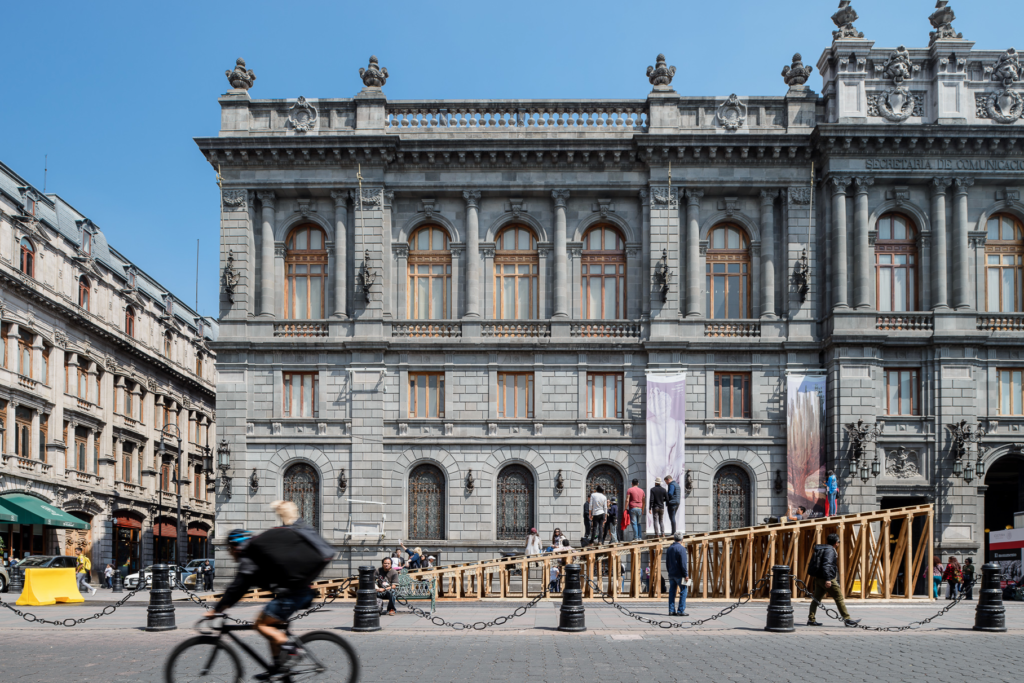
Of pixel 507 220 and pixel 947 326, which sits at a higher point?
pixel 507 220

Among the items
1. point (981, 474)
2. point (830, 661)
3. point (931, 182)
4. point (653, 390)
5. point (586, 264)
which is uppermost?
point (931, 182)

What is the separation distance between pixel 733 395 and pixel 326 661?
96.4ft

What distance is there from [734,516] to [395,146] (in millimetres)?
18518

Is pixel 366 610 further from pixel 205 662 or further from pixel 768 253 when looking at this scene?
pixel 768 253

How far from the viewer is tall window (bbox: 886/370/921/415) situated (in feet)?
125

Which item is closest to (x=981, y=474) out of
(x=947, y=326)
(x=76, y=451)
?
(x=947, y=326)

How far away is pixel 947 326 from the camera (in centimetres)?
3794

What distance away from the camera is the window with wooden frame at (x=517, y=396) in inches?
1538

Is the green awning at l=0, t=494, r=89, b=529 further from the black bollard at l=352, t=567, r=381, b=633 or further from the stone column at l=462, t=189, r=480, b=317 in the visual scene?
the black bollard at l=352, t=567, r=381, b=633

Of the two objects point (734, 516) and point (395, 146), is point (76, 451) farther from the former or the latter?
point (734, 516)

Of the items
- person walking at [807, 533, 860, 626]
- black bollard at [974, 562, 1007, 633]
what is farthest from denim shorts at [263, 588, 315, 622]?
black bollard at [974, 562, 1007, 633]

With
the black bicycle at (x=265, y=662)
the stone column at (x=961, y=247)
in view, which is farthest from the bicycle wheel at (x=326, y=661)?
the stone column at (x=961, y=247)

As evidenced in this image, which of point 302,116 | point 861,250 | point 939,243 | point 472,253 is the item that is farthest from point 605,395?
point 302,116

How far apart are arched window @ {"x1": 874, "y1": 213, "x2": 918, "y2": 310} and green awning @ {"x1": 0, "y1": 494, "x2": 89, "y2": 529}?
3591 cm
